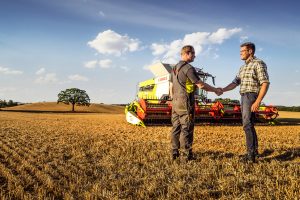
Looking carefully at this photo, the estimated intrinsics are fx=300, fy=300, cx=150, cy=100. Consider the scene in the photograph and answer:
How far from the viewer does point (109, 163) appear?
17.4 feet

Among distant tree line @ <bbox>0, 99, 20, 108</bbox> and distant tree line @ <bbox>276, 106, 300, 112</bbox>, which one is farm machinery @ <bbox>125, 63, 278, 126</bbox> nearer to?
distant tree line @ <bbox>276, 106, 300, 112</bbox>

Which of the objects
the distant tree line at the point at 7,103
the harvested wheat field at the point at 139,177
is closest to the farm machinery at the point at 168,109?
the harvested wheat field at the point at 139,177

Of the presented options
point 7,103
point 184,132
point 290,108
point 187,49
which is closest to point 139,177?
point 184,132

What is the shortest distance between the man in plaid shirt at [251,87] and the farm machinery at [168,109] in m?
8.48

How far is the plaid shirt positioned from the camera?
5309mm

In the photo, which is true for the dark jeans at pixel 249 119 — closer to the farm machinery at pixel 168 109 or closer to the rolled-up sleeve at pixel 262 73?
the rolled-up sleeve at pixel 262 73

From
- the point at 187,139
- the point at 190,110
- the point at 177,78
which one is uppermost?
the point at 177,78

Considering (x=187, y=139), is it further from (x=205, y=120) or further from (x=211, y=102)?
(x=211, y=102)

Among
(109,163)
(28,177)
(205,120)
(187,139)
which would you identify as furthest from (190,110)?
(205,120)

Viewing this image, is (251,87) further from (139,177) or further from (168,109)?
(168,109)

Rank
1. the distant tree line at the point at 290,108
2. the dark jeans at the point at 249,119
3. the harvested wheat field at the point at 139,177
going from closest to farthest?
the harvested wheat field at the point at 139,177 → the dark jeans at the point at 249,119 → the distant tree line at the point at 290,108

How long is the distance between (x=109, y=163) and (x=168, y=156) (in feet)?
4.27

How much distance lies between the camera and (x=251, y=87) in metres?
5.44

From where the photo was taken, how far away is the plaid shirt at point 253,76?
531 cm
